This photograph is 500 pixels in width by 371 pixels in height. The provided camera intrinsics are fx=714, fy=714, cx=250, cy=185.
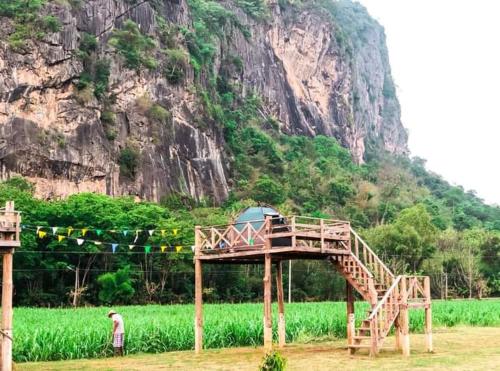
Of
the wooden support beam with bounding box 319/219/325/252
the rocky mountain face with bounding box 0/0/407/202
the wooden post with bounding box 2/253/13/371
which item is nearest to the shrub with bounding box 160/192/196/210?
the rocky mountain face with bounding box 0/0/407/202

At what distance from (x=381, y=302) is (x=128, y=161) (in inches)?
2071

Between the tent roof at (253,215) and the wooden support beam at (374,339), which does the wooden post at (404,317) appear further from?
the tent roof at (253,215)

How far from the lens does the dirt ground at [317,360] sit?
62.2 feet

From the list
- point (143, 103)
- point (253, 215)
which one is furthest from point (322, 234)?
point (143, 103)

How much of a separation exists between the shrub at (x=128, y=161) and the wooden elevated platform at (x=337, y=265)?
46.6 m

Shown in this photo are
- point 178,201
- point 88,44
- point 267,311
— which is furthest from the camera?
point 88,44

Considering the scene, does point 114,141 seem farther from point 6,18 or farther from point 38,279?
point 38,279

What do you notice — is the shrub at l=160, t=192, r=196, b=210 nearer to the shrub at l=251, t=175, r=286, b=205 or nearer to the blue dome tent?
the shrub at l=251, t=175, r=286, b=205

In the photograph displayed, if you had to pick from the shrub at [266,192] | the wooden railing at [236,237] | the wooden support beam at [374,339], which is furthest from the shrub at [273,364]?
the shrub at [266,192]

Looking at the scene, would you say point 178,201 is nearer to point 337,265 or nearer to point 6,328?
point 337,265

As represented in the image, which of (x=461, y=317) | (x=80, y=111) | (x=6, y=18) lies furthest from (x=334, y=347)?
(x=6, y=18)

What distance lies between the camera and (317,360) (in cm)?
2072

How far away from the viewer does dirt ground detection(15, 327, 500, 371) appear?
746 inches

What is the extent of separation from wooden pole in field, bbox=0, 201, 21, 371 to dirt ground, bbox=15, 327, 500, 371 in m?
2.46
